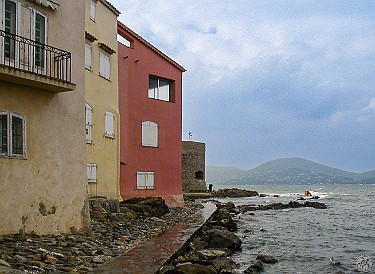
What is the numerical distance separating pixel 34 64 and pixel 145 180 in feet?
48.4

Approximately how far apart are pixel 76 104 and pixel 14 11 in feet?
9.91

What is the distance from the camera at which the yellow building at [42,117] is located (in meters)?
12.1

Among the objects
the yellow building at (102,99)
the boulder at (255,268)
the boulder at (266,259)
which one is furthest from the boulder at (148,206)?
the boulder at (255,268)

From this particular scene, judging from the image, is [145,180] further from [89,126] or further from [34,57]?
[34,57]

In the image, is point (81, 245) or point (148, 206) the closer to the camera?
point (81, 245)

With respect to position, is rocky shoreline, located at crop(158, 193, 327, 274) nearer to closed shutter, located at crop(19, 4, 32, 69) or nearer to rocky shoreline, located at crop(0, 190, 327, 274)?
rocky shoreline, located at crop(0, 190, 327, 274)

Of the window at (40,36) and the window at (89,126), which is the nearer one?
the window at (40,36)

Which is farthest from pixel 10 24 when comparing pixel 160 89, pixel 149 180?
pixel 160 89

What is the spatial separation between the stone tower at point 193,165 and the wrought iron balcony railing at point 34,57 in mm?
38635

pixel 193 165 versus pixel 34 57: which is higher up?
pixel 34 57

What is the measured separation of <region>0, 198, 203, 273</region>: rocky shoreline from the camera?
9.77 metres

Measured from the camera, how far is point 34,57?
1280cm

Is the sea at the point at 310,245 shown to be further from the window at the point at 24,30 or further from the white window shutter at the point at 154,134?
the window at the point at 24,30

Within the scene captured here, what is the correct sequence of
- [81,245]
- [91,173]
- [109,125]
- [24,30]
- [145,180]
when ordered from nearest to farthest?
[81,245], [24,30], [91,173], [109,125], [145,180]
